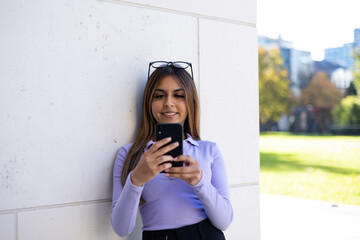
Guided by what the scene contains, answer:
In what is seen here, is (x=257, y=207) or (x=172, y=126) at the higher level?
(x=172, y=126)

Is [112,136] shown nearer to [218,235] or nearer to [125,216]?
[125,216]

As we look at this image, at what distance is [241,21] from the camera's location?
3.16 m

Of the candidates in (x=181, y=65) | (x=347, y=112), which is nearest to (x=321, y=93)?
(x=347, y=112)

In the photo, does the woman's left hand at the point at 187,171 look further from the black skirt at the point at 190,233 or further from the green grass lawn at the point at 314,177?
the green grass lawn at the point at 314,177

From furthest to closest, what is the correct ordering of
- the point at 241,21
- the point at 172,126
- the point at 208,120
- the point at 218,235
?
the point at 241,21 < the point at 208,120 < the point at 218,235 < the point at 172,126

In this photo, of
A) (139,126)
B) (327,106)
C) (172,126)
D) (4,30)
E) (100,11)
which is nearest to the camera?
(172,126)

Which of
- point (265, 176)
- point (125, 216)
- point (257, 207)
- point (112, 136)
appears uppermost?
point (112, 136)

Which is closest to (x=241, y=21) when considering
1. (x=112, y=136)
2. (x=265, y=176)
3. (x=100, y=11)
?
(x=100, y=11)

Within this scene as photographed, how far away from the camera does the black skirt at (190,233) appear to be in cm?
219

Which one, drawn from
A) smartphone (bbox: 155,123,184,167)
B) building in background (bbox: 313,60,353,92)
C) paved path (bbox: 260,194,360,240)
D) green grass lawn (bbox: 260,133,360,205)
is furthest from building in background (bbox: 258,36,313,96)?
smartphone (bbox: 155,123,184,167)

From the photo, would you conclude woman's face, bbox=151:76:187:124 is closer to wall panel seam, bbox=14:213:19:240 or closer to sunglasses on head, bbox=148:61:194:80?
sunglasses on head, bbox=148:61:194:80

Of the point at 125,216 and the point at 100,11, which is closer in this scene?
the point at 125,216

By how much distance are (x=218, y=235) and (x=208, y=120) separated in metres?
0.94

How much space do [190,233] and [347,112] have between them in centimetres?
Result: 3822
